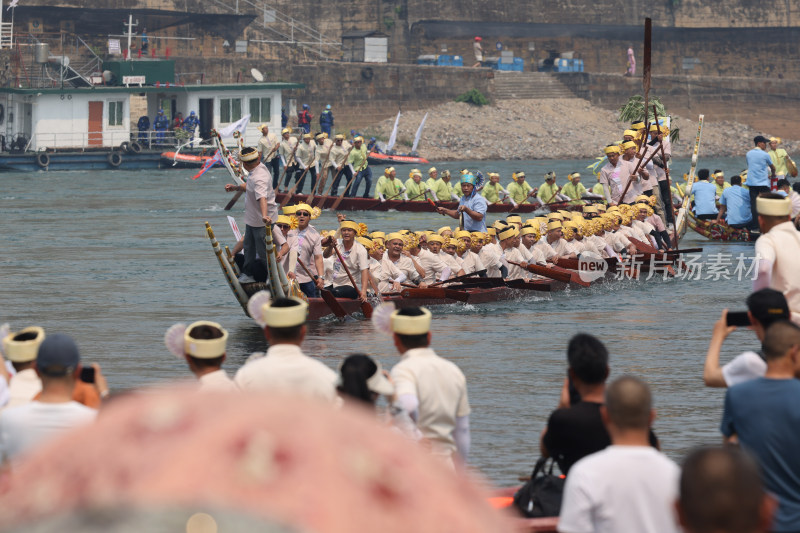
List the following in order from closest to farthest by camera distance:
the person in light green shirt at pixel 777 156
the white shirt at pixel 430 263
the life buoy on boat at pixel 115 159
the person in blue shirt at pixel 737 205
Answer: the white shirt at pixel 430 263, the person in blue shirt at pixel 737 205, the person in light green shirt at pixel 777 156, the life buoy on boat at pixel 115 159

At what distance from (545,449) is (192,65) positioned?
5357cm

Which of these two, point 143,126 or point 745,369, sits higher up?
point 143,126

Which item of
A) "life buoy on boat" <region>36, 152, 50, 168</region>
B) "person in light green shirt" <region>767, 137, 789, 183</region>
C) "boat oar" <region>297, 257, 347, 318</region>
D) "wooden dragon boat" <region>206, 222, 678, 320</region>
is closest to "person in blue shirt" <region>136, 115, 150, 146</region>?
"life buoy on boat" <region>36, 152, 50, 168</region>

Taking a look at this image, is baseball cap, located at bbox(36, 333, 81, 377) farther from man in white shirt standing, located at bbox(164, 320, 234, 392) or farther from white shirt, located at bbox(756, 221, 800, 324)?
white shirt, located at bbox(756, 221, 800, 324)

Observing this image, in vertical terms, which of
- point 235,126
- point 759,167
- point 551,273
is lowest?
point 551,273

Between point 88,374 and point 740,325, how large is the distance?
261cm

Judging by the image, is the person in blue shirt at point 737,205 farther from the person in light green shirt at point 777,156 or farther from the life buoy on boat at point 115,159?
the life buoy on boat at point 115,159

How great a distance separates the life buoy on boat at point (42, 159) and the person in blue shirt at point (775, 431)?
39.9m

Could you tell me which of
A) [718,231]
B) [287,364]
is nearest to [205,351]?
[287,364]

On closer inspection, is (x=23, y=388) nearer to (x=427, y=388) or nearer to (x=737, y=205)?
(x=427, y=388)

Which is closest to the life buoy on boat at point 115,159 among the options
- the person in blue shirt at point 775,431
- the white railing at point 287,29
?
the white railing at point 287,29

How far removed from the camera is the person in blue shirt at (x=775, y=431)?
4.21 meters

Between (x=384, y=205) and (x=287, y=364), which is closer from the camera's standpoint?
(x=287, y=364)

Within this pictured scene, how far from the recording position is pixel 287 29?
6356 cm
